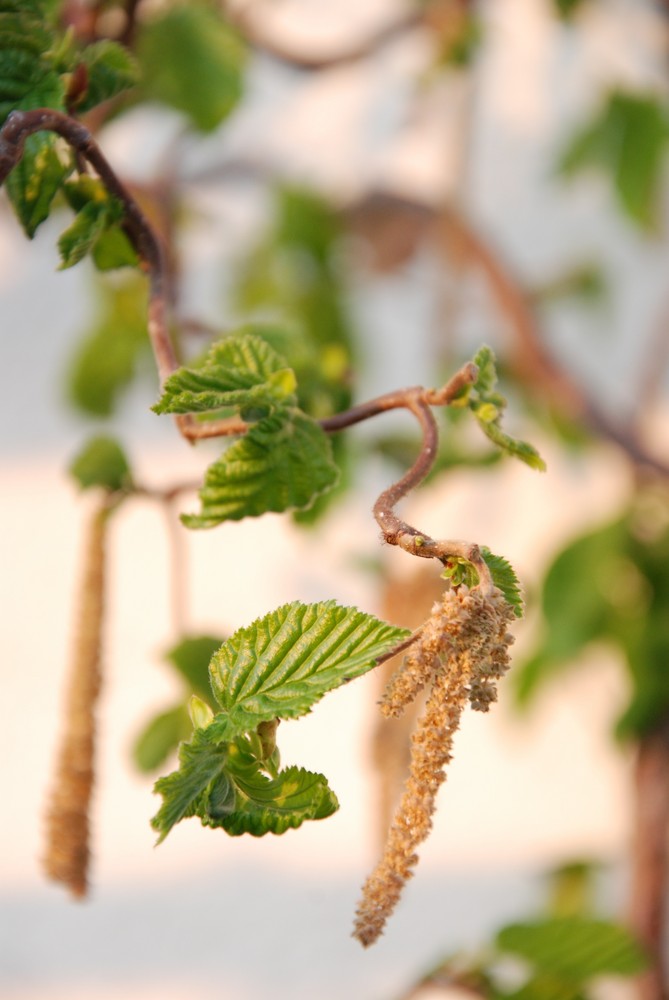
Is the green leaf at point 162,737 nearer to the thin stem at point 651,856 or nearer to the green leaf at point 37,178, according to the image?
the green leaf at point 37,178

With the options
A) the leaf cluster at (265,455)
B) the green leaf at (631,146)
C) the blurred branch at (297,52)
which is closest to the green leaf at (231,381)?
the leaf cluster at (265,455)

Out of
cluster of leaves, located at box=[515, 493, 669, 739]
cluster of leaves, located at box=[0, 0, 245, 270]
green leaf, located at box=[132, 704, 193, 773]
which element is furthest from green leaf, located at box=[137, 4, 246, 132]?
cluster of leaves, located at box=[515, 493, 669, 739]

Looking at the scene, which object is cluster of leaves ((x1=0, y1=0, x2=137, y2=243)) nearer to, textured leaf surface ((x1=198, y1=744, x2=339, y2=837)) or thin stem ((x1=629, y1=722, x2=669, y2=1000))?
textured leaf surface ((x1=198, y1=744, x2=339, y2=837))

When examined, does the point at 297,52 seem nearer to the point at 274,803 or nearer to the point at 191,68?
the point at 191,68

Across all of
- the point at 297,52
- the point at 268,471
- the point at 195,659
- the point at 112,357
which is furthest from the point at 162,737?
the point at 297,52

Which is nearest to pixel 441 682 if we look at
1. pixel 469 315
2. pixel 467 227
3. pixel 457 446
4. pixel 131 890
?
pixel 457 446
